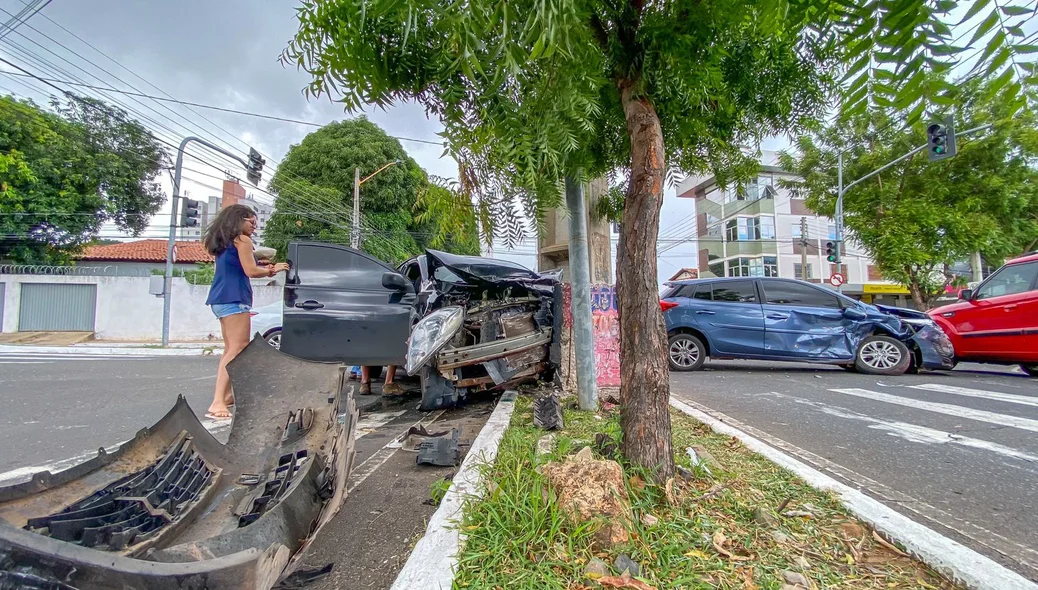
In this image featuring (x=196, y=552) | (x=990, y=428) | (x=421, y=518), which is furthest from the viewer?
(x=990, y=428)

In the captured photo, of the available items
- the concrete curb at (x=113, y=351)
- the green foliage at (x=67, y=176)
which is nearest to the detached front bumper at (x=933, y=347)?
the concrete curb at (x=113, y=351)

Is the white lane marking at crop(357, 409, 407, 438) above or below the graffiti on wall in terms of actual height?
below

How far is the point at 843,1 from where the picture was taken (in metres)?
0.85

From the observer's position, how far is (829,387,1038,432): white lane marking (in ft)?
12.0

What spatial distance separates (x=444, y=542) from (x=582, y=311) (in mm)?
2341

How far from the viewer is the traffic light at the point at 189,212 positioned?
12.7m

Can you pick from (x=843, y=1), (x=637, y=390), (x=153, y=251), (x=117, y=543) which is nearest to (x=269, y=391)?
(x=117, y=543)

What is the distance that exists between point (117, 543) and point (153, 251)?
33.2 metres

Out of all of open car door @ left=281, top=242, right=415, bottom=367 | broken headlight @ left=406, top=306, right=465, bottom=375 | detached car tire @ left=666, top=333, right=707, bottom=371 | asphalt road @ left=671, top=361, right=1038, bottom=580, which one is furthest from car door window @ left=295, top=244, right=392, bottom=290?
detached car tire @ left=666, top=333, right=707, bottom=371

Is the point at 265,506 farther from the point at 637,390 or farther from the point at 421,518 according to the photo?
the point at 637,390

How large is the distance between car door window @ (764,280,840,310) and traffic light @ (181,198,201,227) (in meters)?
15.0

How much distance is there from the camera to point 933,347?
21.1ft

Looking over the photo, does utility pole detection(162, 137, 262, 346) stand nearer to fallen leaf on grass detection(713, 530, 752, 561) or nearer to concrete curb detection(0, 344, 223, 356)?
concrete curb detection(0, 344, 223, 356)

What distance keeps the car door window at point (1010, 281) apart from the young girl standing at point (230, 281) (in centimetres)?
959
